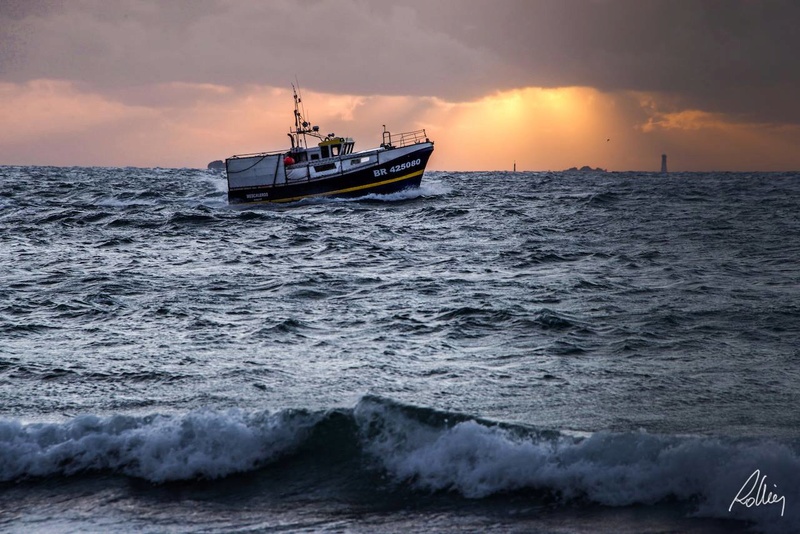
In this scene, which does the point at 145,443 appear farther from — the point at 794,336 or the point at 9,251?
the point at 9,251

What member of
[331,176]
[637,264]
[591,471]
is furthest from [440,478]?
[331,176]

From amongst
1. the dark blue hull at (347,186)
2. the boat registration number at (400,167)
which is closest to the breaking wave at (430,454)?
the dark blue hull at (347,186)

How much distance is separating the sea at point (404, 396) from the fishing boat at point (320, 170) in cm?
2457

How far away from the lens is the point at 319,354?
11047 mm

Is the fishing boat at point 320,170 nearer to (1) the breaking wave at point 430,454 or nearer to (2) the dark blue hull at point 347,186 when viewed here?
(2) the dark blue hull at point 347,186

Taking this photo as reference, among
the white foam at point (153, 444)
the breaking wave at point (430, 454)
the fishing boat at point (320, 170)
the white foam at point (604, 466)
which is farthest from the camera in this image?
the fishing boat at point (320, 170)

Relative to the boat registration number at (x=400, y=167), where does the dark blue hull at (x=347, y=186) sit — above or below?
below

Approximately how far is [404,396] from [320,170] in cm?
3654

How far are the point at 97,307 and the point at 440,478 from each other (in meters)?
9.60

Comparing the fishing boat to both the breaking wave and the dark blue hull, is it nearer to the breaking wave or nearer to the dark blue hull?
the dark blue hull

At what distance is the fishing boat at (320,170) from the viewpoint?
44188 millimetres
